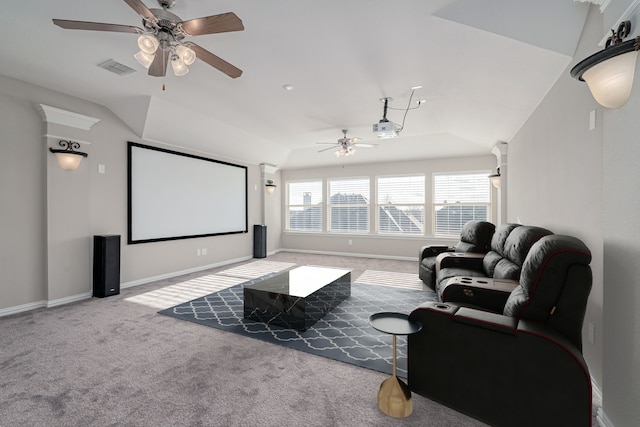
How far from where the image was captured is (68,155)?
3768 millimetres

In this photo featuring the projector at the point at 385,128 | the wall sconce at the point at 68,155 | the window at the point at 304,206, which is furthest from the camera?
the window at the point at 304,206

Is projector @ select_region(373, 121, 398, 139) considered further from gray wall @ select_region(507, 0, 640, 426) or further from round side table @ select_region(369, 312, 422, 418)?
round side table @ select_region(369, 312, 422, 418)

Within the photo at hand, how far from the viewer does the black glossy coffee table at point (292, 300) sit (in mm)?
3035

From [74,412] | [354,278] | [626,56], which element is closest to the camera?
[626,56]

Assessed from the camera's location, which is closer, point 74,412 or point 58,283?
point 74,412

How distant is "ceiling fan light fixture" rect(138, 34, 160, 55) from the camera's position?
80.4 inches

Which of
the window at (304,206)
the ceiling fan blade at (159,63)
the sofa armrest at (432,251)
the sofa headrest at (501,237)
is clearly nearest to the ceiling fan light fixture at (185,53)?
the ceiling fan blade at (159,63)

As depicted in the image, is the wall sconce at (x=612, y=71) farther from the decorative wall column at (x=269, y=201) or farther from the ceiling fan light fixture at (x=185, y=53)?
the decorative wall column at (x=269, y=201)

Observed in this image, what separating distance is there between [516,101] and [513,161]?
5.33ft

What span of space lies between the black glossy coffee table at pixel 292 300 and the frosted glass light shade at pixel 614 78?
8.78ft

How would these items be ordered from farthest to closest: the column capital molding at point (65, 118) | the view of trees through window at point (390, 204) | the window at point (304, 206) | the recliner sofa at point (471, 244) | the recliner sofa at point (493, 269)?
the window at point (304, 206) → the view of trees through window at point (390, 204) → the recliner sofa at point (471, 244) → the column capital molding at point (65, 118) → the recliner sofa at point (493, 269)

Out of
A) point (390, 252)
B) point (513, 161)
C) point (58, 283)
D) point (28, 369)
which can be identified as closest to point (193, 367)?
point (28, 369)

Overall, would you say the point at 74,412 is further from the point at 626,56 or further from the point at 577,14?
the point at 577,14

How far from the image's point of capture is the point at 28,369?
2.29 metres
